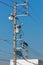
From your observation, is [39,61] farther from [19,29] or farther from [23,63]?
[19,29]

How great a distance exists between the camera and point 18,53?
47594 millimetres

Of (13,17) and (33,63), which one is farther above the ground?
(13,17)

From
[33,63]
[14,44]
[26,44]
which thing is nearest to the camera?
[14,44]

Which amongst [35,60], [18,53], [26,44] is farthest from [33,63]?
[18,53]

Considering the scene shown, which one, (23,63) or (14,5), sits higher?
(14,5)

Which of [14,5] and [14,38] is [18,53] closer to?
[14,38]

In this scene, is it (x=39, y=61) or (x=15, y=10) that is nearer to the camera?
(x=15, y=10)

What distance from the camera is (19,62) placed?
64.5m

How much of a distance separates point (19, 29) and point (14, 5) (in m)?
3.19

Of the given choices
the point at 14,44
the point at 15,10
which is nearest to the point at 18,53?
the point at 14,44

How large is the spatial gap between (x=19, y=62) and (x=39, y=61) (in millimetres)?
3630

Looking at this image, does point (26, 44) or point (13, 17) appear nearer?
point (13, 17)

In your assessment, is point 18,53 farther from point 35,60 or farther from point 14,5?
point 35,60

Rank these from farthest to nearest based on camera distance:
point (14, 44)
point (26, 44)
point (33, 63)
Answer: point (33, 63)
point (26, 44)
point (14, 44)
